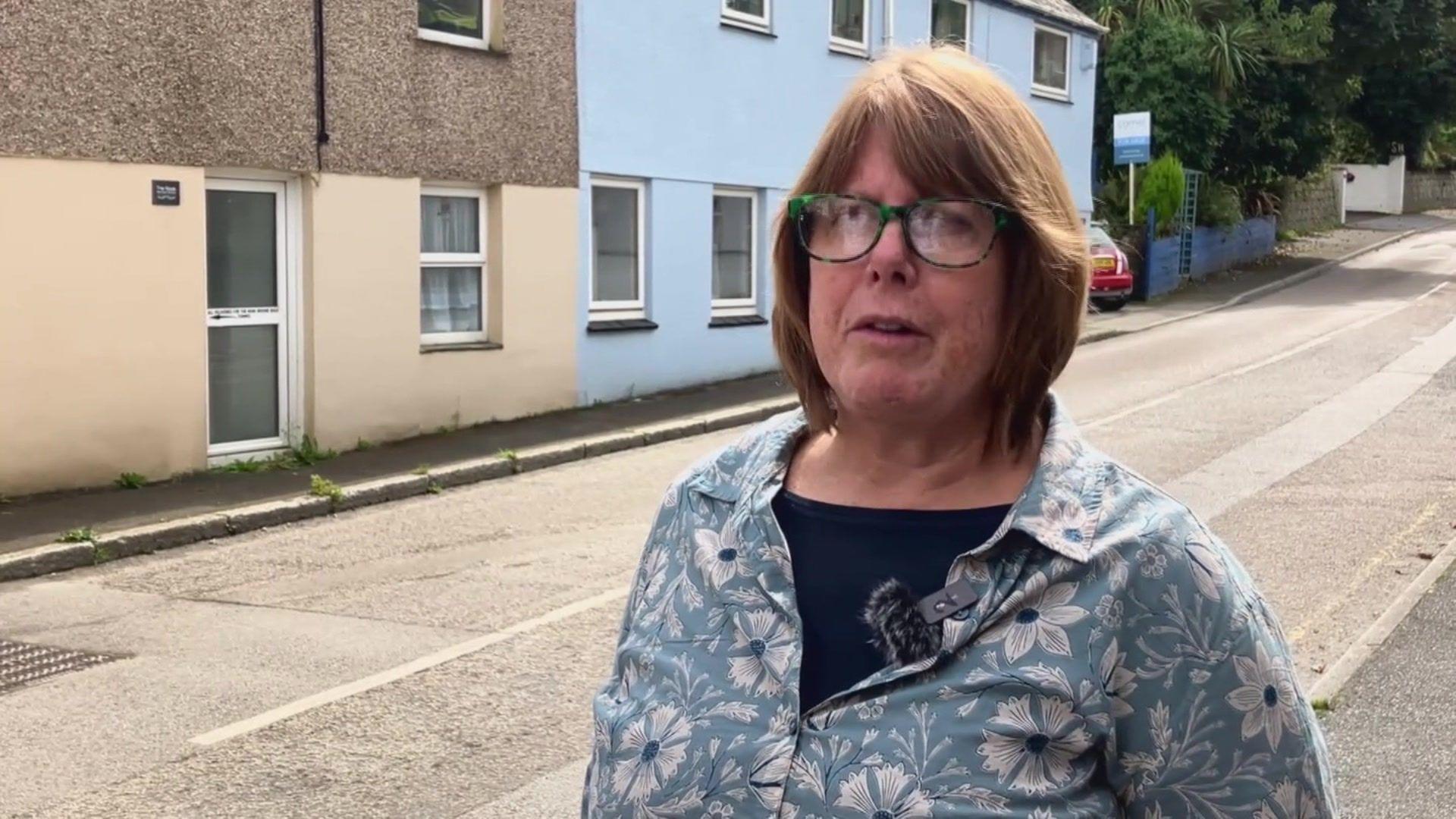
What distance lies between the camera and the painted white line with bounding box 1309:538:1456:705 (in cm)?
592

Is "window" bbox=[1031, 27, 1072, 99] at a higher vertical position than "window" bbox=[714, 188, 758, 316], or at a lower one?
higher

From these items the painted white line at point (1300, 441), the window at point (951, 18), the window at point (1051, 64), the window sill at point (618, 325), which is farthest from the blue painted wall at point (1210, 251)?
the window sill at point (618, 325)

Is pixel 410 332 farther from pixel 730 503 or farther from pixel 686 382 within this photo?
pixel 730 503

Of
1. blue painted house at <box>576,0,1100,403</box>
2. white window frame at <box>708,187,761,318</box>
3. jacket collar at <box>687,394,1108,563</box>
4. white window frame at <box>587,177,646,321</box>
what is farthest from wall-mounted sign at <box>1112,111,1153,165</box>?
jacket collar at <box>687,394,1108,563</box>

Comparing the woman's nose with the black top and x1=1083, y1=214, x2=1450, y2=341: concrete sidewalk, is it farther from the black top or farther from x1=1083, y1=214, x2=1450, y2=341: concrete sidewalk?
x1=1083, y1=214, x2=1450, y2=341: concrete sidewalk

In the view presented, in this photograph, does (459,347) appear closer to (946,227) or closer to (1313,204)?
(946,227)

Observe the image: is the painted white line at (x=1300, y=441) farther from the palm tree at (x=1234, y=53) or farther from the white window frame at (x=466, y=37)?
the palm tree at (x=1234, y=53)

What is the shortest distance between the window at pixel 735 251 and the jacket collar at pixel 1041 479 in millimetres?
15459

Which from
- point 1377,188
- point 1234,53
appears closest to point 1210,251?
point 1234,53

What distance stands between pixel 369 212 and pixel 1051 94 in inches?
608

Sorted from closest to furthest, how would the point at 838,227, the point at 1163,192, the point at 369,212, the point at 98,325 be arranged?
the point at 838,227
the point at 98,325
the point at 369,212
the point at 1163,192

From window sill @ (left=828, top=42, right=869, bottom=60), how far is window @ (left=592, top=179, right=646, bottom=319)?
4.13 meters

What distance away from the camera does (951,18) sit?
2197 cm

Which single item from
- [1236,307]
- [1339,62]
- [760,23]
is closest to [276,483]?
[760,23]
